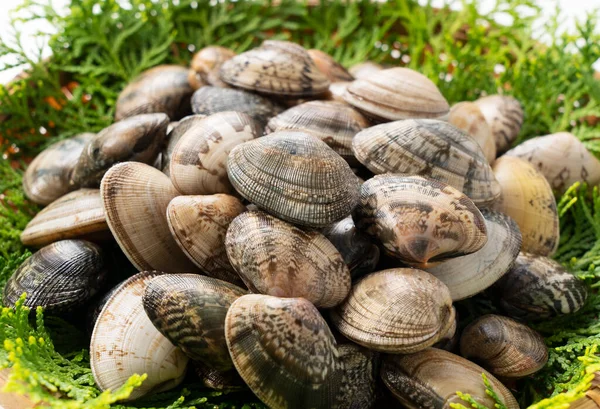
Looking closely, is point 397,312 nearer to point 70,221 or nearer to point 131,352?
point 131,352

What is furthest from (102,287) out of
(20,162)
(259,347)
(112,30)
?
(112,30)

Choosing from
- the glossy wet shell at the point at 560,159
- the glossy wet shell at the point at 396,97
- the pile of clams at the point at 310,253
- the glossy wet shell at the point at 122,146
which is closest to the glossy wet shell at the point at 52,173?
the pile of clams at the point at 310,253

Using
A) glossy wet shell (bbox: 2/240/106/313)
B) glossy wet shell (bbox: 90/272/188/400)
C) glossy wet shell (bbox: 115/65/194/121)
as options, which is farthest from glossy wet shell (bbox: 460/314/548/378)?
glossy wet shell (bbox: 115/65/194/121)

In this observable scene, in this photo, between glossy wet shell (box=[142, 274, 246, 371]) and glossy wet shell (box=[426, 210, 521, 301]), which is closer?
glossy wet shell (box=[142, 274, 246, 371])

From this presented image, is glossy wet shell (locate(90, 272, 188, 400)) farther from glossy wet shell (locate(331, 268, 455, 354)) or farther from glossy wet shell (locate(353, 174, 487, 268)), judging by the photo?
glossy wet shell (locate(353, 174, 487, 268))

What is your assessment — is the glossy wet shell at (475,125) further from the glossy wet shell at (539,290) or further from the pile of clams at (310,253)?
the glossy wet shell at (539,290)

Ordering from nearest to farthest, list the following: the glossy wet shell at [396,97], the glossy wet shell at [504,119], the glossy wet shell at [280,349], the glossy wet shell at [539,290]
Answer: the glossy wet shell at [280,349]
the glossy wet shell at [539,290]
the glossy wet shell at [396,97]
the glossy wet shell at [504,119]

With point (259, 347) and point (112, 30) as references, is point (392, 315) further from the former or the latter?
point (112, 30)
